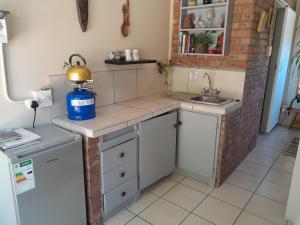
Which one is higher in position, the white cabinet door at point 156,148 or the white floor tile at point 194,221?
the white cabinet door at point 156,148

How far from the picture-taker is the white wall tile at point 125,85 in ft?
8.06

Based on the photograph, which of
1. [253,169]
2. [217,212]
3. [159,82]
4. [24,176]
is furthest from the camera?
[159,82]

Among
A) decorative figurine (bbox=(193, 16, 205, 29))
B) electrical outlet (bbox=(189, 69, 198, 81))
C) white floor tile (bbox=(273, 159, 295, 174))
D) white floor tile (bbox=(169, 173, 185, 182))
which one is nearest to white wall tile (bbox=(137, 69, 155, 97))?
electrical outlet (bbox=(189, 69, 198, 81))

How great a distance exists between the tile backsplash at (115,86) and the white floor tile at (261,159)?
150 centimetres

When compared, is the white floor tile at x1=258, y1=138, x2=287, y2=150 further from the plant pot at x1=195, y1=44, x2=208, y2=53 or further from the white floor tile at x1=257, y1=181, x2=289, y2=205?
the plant pot at x1=195, y1=44, x2=208, y2=53

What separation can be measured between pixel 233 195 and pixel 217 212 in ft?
1.12

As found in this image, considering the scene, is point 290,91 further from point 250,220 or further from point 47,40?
point 47,40

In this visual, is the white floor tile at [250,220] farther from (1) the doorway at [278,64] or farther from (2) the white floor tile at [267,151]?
(1) the doorway at [278,64]

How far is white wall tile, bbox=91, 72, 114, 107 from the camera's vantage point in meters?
2.25

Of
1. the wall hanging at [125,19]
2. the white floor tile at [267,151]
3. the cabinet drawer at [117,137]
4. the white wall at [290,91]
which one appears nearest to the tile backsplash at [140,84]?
the wall hanging at [125,19]

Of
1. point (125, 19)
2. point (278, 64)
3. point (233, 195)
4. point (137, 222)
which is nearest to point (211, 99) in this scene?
point (233, 195)

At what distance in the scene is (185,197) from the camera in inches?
91.4

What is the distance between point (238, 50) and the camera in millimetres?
2574

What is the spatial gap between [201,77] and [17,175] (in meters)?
2.22
